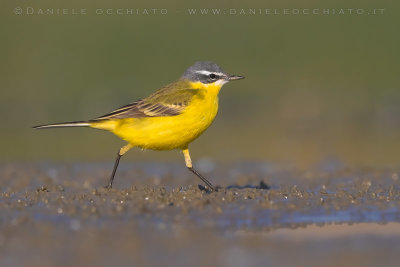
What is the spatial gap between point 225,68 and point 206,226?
16.7 m

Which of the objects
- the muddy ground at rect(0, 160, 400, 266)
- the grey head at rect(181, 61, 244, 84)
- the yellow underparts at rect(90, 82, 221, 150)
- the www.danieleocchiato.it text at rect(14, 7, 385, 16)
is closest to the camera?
the muddy ground at rect(0, 160, 400, 266)

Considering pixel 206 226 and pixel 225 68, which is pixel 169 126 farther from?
pixel 225 68

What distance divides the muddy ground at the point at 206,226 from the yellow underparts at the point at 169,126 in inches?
28.1

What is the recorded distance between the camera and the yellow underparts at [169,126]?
37.0 feet

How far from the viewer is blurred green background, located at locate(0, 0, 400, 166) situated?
19875 mm

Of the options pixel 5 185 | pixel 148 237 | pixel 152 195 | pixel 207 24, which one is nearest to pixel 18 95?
pixel 207 24

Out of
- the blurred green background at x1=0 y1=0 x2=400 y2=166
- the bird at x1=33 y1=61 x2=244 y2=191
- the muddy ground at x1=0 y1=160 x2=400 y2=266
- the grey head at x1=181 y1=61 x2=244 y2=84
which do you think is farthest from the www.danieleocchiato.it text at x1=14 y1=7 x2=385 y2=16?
the bird at x1=33 y1=61 x2=244 y2=191

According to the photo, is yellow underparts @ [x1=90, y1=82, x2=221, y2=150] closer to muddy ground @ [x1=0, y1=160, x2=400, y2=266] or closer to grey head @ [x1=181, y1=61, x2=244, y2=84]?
grey head @ [x1=181, y1=61, x2=244, y2=84]

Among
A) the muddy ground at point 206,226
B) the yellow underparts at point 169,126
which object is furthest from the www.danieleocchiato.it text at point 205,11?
the yellow underparts at point 169,126

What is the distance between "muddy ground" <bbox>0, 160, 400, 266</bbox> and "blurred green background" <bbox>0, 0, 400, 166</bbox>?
6.86m

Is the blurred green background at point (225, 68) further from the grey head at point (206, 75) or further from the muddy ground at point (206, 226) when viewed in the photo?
the muddy ground at point (206, 226)

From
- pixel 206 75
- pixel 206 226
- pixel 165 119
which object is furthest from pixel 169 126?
pixel 206 226

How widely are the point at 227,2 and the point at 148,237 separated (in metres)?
22.3

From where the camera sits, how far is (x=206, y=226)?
8977 millimetres
